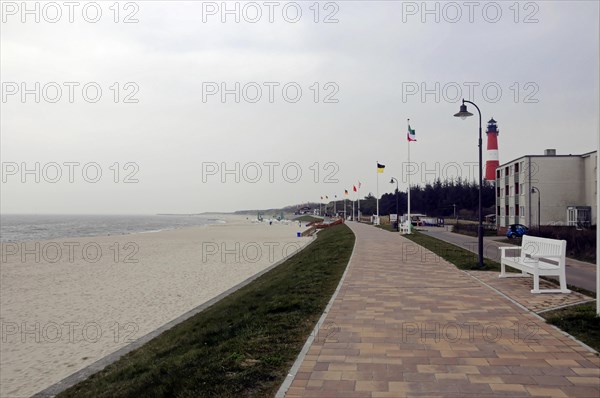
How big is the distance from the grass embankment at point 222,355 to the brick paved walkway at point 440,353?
16.0 inches

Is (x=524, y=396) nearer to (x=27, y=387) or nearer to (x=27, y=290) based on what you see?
(x=27, y=387)

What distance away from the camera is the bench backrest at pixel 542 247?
8.69 m

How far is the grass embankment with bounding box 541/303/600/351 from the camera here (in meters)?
5.62

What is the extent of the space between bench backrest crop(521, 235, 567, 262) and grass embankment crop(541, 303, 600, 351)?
1.59 m

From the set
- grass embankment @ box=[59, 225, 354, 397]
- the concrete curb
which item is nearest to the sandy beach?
grass embankment @ box=[59, 225, 354, 397]

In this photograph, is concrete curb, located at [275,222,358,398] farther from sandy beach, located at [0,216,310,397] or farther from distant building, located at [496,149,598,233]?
distant building, located at [496,149,598,233]

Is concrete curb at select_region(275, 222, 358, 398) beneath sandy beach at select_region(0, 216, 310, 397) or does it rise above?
above

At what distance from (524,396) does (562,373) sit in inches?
33.2

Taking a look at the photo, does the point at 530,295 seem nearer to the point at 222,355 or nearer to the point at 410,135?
the point at 222,355

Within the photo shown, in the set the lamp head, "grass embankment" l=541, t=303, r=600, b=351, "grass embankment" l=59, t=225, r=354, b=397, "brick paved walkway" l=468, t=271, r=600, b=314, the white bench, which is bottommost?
"grass embankment" l=59, t=225, r=354, b=397

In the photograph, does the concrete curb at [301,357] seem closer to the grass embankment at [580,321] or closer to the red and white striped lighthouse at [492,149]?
the grass embankment at [580,321]

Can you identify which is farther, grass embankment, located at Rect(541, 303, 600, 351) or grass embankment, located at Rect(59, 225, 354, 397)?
grass embankment, located at Rect(541, 303, 600, 351)

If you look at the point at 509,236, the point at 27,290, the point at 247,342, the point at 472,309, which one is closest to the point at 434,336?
the point at 472,309

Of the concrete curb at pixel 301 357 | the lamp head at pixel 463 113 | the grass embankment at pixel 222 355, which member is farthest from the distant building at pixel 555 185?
the concrete curb at pixel 301 357
